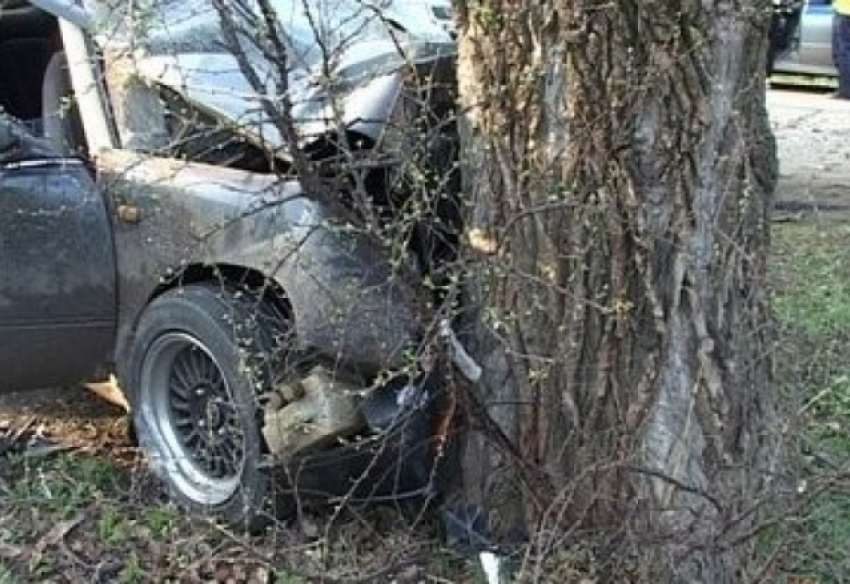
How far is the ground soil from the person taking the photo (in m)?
5.31

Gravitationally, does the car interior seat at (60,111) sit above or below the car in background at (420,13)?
below

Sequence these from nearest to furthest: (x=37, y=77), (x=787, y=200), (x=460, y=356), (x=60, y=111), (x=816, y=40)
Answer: (x=460, y=356) → (x=60, y=111) → (x=37, y=77) → (x=787, y=200) → (x=816, y=40)

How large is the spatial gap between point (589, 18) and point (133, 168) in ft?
5.36

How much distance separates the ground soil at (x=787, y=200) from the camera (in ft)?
17.4

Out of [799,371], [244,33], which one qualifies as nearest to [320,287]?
[244,33]

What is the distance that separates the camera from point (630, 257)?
12.5 ft

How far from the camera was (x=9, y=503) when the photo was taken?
15.2 feet

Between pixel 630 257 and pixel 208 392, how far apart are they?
1.48 metres

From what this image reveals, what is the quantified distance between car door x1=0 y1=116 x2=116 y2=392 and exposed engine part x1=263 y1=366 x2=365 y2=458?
848mm

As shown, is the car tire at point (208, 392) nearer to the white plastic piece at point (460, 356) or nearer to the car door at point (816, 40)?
the white plastic piece at point (460, 356)

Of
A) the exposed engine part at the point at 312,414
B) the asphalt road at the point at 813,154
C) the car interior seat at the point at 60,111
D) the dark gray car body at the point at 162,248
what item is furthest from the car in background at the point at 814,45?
the exposed engine part at the point at 312,414

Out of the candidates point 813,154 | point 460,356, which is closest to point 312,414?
point 460,356

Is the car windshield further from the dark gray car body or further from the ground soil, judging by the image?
the ground soil

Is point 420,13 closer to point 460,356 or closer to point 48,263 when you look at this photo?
point 48,263
